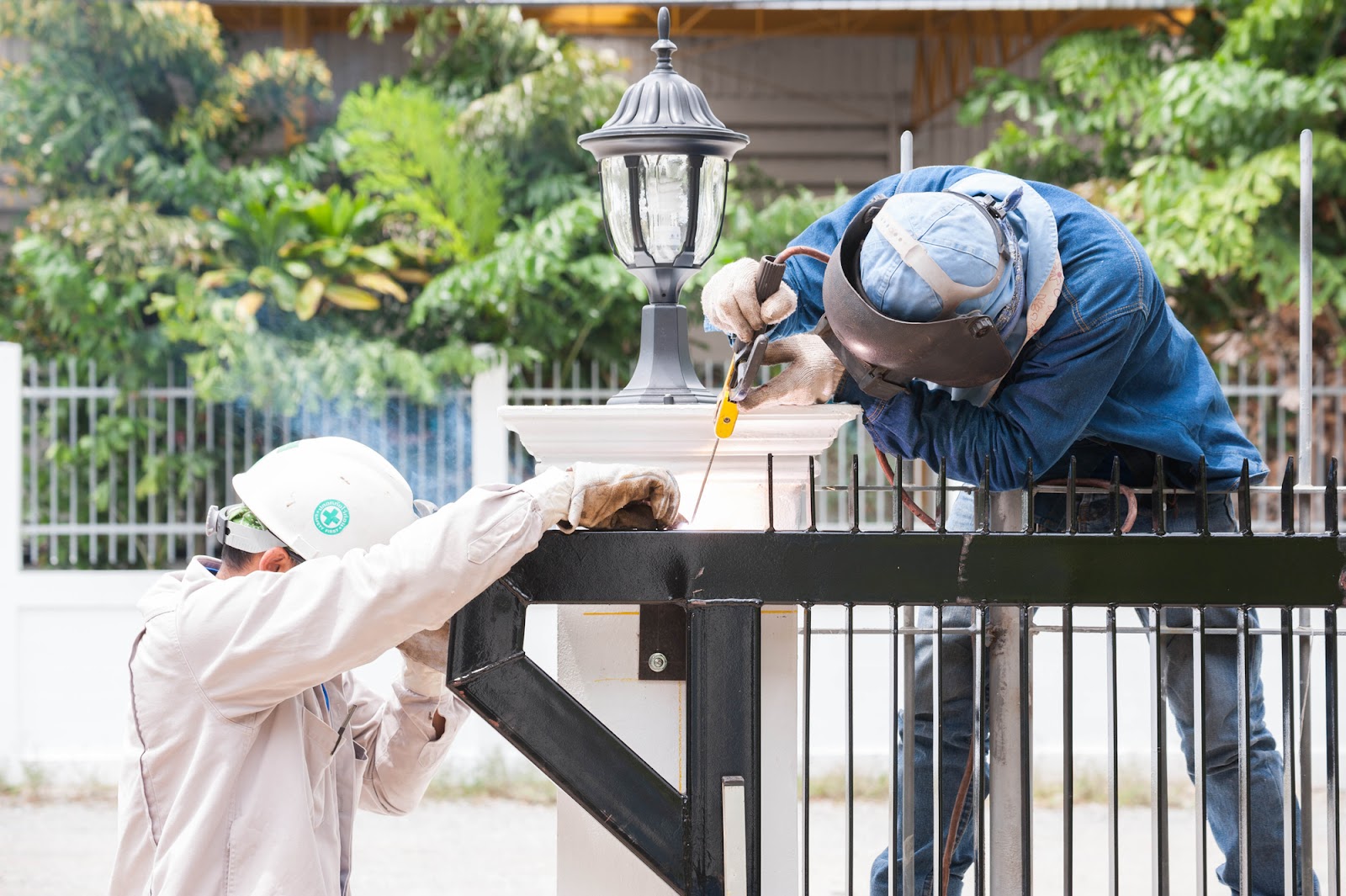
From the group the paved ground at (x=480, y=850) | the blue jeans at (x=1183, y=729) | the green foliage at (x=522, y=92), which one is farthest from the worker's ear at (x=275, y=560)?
the green foliage at (x=522, y=92)

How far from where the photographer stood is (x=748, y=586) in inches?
75.7

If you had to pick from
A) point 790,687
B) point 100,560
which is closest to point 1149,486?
point 790,687

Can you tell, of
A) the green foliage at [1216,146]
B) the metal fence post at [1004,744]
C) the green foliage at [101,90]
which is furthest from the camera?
the green foliage at [101,90]

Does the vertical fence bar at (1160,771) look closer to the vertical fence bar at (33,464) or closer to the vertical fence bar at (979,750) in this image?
the vertical fence bar at (979,750)

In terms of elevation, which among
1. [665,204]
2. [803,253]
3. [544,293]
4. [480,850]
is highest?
[544,293]

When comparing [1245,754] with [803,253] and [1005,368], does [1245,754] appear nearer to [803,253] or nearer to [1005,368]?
[1005,368]

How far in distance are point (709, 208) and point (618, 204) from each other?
21 centimetres

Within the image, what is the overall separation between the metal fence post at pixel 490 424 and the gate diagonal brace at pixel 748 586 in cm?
481

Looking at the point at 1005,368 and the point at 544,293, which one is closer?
the point at 1005,368

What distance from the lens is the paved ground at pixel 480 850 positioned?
16.9 feet

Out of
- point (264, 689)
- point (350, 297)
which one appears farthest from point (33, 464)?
point (264, 689)

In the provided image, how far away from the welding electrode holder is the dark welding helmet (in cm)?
9

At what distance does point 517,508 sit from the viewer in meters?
1.79

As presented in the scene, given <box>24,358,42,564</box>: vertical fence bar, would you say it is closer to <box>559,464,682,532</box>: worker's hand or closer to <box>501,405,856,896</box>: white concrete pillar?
<box>501,405,856,896</box>: white concrete pillar
